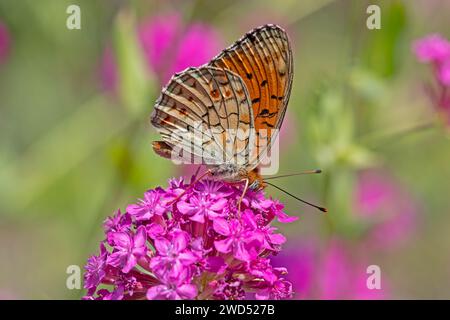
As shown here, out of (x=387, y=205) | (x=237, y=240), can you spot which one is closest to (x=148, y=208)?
(x=237, y=240)

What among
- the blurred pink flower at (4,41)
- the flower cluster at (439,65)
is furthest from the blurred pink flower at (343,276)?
the blurred pink flower at (4,41)

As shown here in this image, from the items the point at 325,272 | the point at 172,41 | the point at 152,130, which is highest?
the point at 172,41

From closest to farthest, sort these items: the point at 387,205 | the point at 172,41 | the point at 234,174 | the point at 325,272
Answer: the point at 234,174 → the point at 325,272 → the point at 172,41 → the point at 387,205

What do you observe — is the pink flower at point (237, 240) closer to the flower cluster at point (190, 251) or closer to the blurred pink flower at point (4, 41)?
the flower cluster at point (190, 251)

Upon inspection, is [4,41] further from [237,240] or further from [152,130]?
[237,240]

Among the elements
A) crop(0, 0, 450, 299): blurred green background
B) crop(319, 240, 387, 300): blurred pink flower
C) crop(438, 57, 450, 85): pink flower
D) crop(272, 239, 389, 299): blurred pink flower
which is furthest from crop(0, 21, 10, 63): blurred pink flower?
crop(438, 57, 450, 85): pink flower
